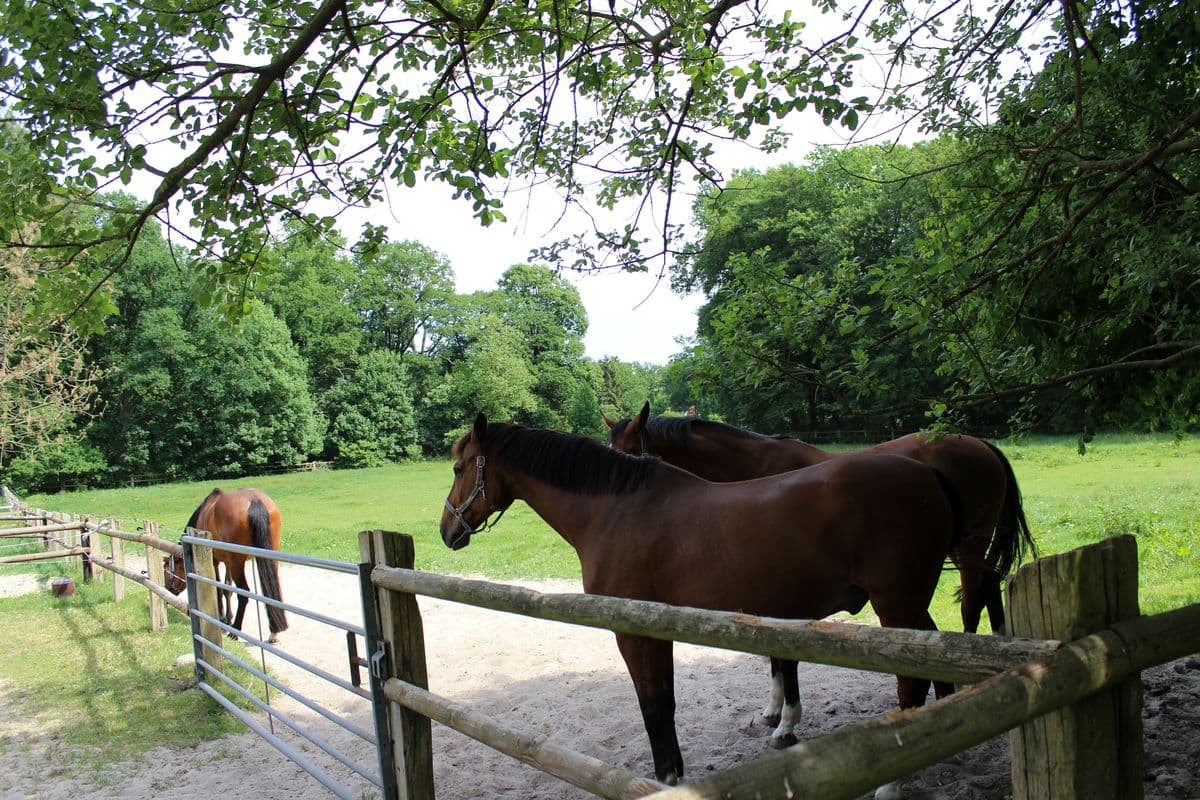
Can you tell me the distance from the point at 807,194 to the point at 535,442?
3084cm

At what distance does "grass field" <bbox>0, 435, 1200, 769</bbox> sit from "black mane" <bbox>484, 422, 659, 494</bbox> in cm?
308

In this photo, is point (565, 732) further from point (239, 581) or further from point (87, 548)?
point (87, 548)

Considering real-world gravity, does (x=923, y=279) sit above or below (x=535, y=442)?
above

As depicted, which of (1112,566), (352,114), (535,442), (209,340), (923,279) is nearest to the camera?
(1112,566)

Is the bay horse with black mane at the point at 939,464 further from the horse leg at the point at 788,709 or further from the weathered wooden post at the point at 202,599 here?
the weathered wooden post at the point at 202,599

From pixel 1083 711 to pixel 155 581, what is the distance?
355 inches

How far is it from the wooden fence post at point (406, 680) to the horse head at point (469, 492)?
121 cm

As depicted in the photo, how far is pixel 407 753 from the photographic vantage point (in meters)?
2.90

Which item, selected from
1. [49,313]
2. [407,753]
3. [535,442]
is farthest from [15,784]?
[535,442]

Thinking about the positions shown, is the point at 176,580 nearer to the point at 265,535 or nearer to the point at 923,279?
the point at 265,535

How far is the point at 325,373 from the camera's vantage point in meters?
49.6

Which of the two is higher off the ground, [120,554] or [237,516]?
[237,516]

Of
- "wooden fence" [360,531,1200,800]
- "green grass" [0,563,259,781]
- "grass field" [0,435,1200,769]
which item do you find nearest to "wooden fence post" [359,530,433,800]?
"wooden fence" [360,531,1200,800]

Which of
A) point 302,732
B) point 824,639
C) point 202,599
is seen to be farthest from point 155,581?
point 824,639
